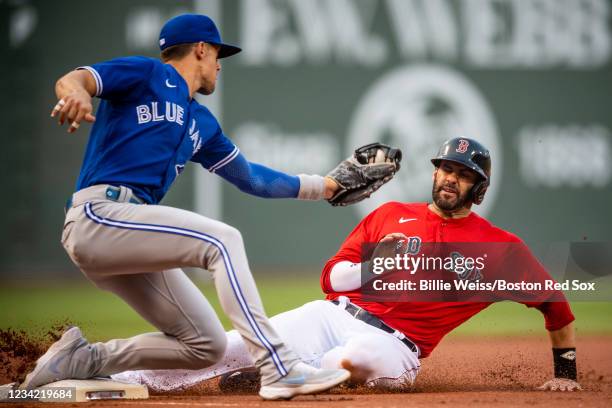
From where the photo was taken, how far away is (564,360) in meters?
4.75

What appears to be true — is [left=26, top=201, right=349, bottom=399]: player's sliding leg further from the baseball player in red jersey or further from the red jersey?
the red jersey

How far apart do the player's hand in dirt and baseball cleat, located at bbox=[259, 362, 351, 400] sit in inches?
52.9

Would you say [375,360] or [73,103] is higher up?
[73,103]

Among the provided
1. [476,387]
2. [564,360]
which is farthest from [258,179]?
[564,360]

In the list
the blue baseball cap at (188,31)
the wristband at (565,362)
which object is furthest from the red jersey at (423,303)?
the blue baseball cap at (188,31)

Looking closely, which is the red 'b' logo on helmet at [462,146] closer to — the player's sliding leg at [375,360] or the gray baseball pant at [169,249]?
the player's sliding leg at [375,360]

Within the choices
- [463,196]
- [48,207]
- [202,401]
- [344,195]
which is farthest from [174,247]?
[48,207]

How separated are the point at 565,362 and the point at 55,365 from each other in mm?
2540

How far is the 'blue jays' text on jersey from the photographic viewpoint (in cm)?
404

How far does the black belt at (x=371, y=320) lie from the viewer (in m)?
4.76

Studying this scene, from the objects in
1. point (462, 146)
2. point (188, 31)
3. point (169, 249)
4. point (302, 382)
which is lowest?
point (302, 382)

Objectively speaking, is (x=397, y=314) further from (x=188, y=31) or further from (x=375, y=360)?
(x=188, y=31)

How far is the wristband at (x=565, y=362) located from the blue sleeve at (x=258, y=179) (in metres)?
1.58

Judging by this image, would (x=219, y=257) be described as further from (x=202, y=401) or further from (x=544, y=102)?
(x=544, y=102)
